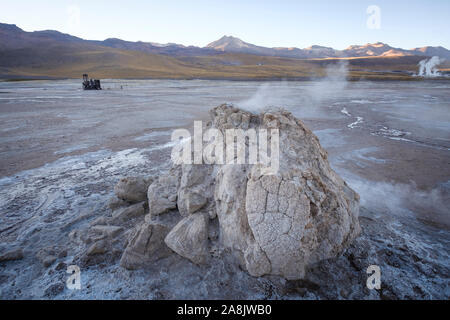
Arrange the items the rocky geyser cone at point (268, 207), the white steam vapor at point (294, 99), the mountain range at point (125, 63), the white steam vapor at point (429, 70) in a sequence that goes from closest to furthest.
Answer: the rocky geyser cone at point (268, 207) < the white steam vapor at point (294, 99) < the white steam vapor at point (429, 70) < the mountain range at point (125, 63)

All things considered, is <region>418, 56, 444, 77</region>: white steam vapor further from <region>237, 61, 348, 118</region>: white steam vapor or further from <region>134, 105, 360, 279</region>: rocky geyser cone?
<region>134, 105, 360, 279</region>: rocky geyser cone

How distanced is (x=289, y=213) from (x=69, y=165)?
509 centimetres

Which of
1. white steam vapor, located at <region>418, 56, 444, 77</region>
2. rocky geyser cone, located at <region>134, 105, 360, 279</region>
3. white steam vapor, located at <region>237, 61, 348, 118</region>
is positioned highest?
white steam vapor, located at <region>418, 56, 444, 77</region>

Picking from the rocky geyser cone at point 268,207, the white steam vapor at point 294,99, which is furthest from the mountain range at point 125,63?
the rocky geyser cone at point 268,207

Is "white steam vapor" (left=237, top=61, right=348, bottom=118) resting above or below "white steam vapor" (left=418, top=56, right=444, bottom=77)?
below

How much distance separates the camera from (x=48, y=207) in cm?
376

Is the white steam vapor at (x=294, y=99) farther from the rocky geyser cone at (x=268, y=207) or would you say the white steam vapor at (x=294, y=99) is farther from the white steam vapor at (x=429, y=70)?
the white steam vapor at (x=429, y=70)

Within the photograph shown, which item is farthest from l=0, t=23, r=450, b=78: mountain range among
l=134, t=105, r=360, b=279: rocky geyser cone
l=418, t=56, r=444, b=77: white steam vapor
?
l=134, t=105, r=360, b=279: rocky geyser cone

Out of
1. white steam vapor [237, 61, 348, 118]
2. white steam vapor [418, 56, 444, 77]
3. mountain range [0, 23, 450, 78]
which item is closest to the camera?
white steam vapor [237, 61, 348, 118]

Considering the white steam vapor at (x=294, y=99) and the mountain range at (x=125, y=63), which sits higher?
the mountain range at (x=125, y=63)

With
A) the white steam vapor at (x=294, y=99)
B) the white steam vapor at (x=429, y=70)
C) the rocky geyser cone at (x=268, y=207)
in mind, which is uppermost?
the white steam vapor at (x=429, y=70)

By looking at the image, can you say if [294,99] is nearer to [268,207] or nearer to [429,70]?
[268,207]

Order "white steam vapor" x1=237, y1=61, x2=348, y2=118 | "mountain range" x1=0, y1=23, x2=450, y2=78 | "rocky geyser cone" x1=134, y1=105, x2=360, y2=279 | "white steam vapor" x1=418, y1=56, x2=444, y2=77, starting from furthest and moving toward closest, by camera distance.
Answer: "mountain range" x1=0, y1=23, x2=450, y2=78 < "white steam vapor" x1=418, y1=56, x2=444, y2=77 < "white steam vapor" x1=237, y1=61, x2=348, y2=118 < "rocky geyser cone" x1=134, y1=105, x2=360, y2=279

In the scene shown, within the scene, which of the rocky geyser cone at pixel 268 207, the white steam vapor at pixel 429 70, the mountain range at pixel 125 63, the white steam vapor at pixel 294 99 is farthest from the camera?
the mountain range at pixel 125 63
